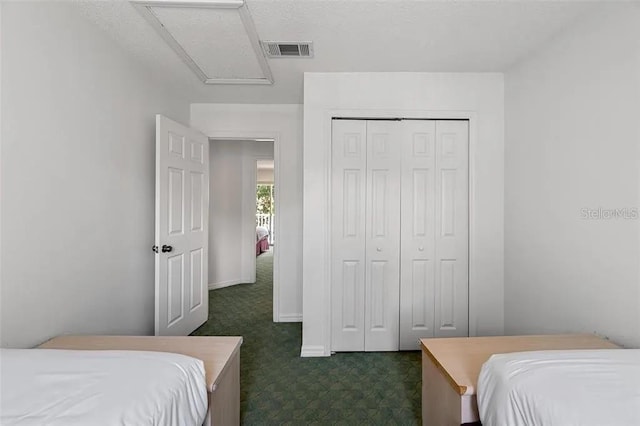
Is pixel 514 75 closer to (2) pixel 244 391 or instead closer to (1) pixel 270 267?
(2) pixel 244 391

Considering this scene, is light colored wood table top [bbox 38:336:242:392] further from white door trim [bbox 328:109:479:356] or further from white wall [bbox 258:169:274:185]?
white wall [bbox 258:169:274:185]

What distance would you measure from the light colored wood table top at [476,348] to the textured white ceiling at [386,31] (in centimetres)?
178

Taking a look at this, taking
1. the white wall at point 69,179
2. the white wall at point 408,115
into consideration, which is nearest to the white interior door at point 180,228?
the white wall at point 69,179

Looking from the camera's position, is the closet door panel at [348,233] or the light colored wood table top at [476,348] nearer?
the light colored wood table top at [476,348]

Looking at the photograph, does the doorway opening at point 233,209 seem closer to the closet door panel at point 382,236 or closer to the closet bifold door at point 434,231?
the closet door panel at point 382,236

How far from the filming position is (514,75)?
8.08ft

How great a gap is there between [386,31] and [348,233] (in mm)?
1493

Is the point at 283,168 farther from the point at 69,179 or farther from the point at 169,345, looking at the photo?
the point at 169,345

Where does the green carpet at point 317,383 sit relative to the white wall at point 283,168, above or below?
below

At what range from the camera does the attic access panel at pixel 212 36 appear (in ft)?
5.64

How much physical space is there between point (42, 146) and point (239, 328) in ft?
7.54

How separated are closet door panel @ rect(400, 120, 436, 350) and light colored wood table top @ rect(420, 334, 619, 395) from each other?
1.02 meters

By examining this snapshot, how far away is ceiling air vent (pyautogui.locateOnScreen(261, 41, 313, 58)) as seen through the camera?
2.12 m

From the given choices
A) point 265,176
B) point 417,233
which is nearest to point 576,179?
point 417,233
